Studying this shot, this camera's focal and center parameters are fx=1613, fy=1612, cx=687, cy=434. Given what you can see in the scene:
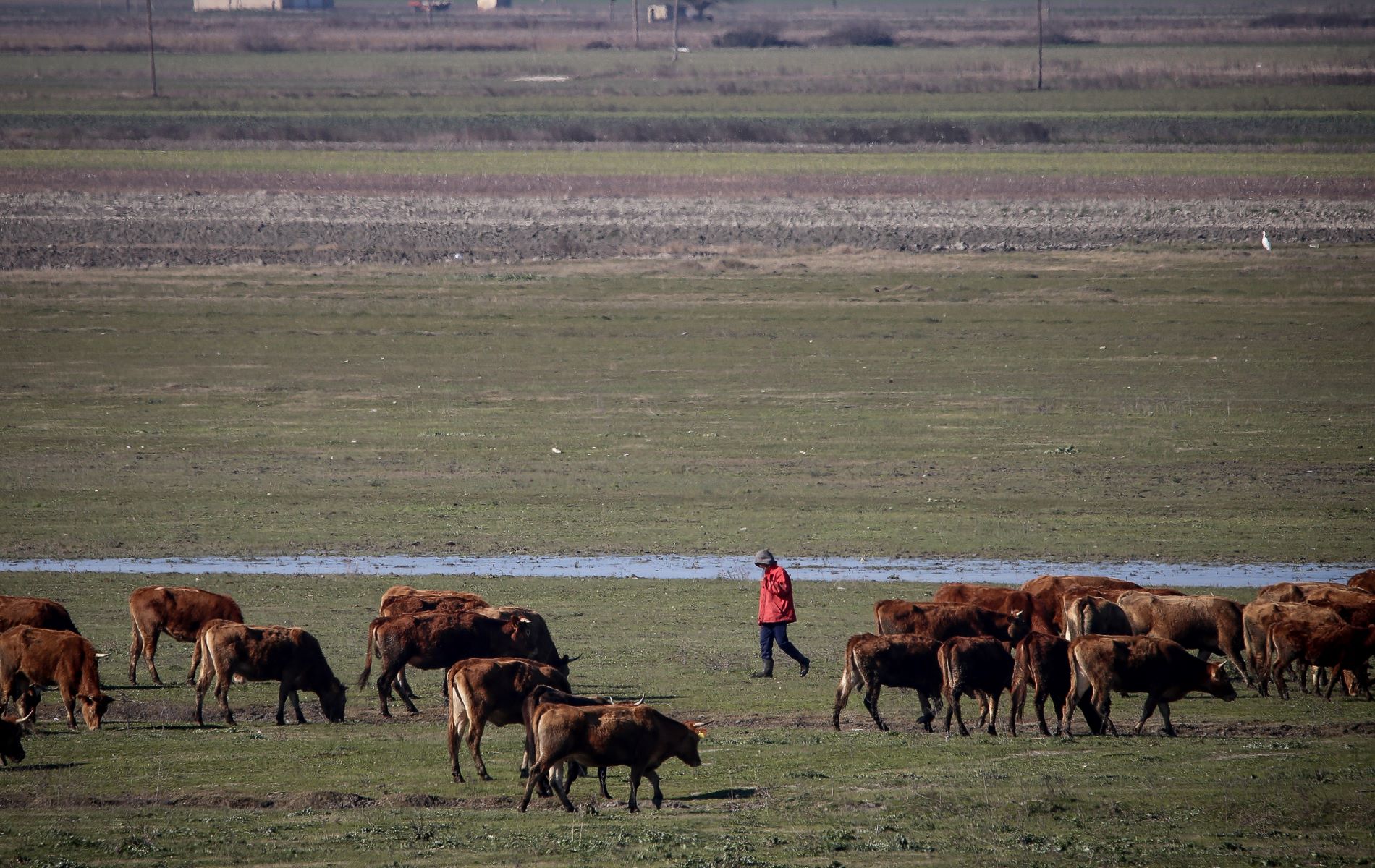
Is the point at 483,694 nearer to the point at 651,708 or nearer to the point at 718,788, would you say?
the point at 651,708

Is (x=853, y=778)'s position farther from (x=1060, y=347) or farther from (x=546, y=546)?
(x=1060, y=347)

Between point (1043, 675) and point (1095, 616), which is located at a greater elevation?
point (1095, 616)

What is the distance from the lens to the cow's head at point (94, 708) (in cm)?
1470

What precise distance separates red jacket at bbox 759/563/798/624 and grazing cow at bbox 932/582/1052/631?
179cm

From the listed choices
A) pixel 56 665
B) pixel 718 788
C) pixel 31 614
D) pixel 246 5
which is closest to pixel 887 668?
pixel 718 788

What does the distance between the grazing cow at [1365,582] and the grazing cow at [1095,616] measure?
11.2 ft

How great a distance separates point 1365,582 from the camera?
18453mm

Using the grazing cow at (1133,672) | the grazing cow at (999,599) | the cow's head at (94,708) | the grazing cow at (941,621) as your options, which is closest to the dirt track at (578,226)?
the grazing cow at (999,599)

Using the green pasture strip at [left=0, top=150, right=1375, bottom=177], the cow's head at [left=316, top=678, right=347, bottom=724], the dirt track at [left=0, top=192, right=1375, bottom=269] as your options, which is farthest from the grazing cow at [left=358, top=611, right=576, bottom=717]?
the green pasture strip at [left=0, top=150, right=1375, bottom=177]

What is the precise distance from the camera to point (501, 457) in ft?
92.4

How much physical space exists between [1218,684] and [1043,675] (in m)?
1.70

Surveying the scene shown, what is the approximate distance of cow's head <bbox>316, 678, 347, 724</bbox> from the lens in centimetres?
1547

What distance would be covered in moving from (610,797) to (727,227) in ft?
128

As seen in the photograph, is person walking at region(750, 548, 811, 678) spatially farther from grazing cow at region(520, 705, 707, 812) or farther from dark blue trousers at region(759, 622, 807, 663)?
grazing cow at region(520, 705, 707, 812)
